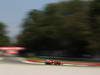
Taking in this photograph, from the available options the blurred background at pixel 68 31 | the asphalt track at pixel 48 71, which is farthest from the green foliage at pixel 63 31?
the asphalt track at pixel 48 71

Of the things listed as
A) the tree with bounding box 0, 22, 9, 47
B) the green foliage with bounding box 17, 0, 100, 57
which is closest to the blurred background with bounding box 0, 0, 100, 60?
the green foliage with bounding box 17, 0, 100, 57

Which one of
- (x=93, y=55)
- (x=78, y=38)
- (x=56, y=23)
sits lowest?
(x=93, y=55)

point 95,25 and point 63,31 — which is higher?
point 95,25

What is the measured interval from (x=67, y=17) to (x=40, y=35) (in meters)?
8.17

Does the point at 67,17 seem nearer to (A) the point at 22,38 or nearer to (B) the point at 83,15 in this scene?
(B) the point at 83,15

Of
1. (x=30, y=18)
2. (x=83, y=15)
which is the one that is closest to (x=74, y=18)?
(x=83, y=15)

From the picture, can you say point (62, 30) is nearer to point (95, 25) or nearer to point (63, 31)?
point (63, 31)

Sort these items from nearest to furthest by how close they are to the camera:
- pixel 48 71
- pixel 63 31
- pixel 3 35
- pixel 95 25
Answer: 1. pixel 48 71
2. pixel 95 25
3. pixel 63 31
4. pixel 3 35

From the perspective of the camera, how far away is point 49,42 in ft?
188

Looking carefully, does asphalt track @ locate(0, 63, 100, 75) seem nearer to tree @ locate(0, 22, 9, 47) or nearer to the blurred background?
the blurred background

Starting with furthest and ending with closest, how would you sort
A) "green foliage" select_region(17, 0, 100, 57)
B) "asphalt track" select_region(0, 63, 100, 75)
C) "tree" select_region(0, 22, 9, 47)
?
"tree" select_region(0, 22, 9, 47)
"green foliage" select_region(17, 0, 100, 57)
"asphalt track" select_region(0, 63, 100, 75)

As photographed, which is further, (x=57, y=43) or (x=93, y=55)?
(x=57, y=43)

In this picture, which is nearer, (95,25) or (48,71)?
(48,71)

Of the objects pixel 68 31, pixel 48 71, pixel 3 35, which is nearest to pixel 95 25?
pixel 68 31
